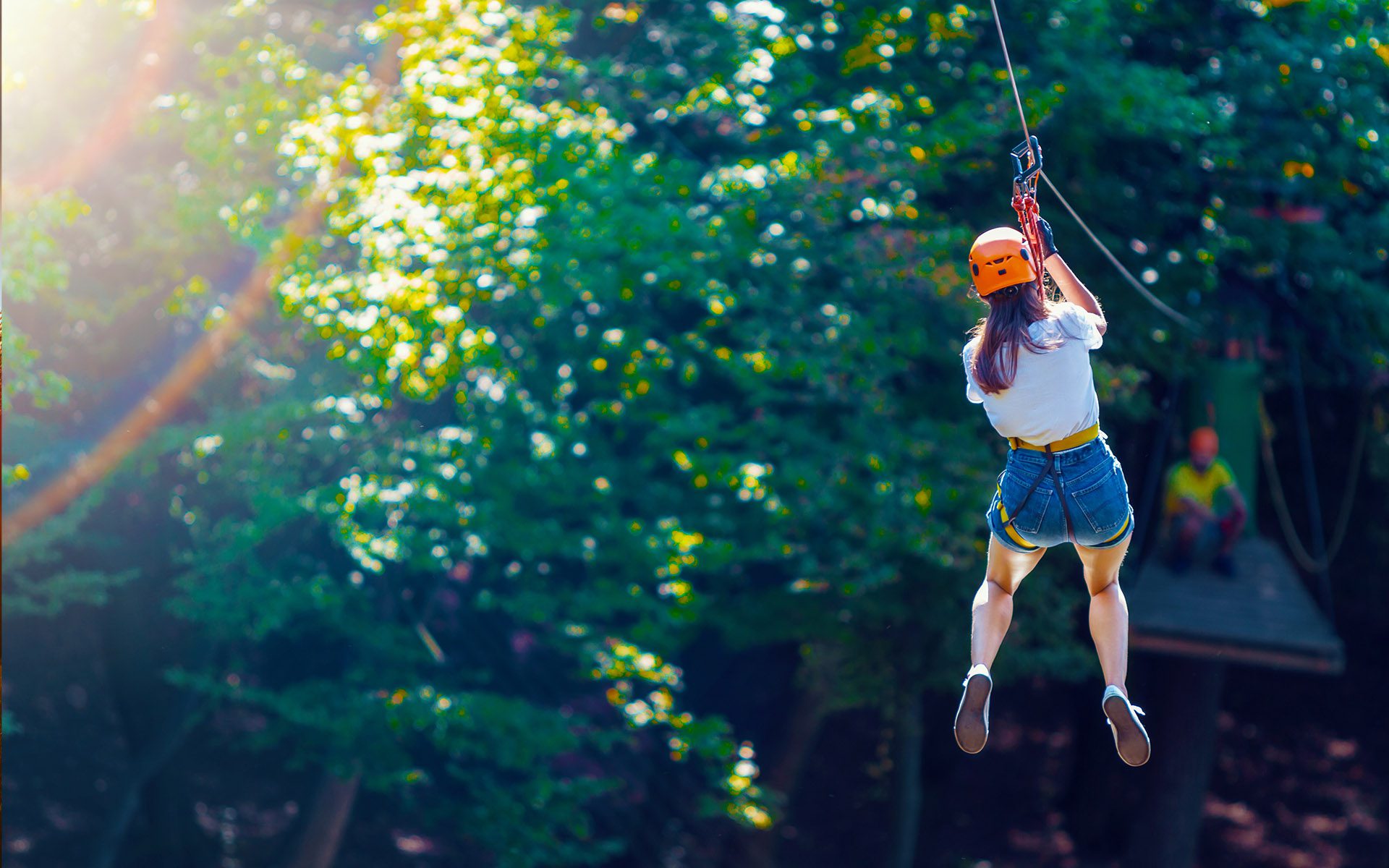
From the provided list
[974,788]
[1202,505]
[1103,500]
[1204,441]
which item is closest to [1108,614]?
[1103,500]

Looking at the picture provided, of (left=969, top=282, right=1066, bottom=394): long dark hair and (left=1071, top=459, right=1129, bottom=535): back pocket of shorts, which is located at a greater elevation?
(left=969, top=282, right=1066, bottom=394): long dark hair

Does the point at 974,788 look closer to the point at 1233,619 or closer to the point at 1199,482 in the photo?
the point at 1233,619

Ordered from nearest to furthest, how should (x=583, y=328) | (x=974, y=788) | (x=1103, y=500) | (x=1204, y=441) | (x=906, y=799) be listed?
(x=1103, y=500) < (x=583, y=328) < (x=1204, y=441) < (x=906, y=799) < (x=974, y=788)

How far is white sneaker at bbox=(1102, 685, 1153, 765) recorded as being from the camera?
476cm

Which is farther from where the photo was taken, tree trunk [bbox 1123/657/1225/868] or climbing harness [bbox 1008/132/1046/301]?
tree trunk [bbox 1123/657/1225/868]

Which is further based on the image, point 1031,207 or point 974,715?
point 974,715

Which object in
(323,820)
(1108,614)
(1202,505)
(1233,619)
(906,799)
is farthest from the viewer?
(906,799)

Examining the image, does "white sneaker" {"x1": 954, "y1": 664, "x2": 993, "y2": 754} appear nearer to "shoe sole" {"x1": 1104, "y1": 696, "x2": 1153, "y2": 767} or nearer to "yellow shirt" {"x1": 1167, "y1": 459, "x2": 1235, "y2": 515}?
"shoe sole" {"x1": 1104, "y1": 696, "x2": 1153, "y2": 767}

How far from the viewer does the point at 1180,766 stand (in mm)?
17203

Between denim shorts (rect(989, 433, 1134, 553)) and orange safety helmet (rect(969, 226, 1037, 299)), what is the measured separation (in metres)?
0.67

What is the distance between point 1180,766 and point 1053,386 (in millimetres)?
14217

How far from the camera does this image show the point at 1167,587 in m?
13.6

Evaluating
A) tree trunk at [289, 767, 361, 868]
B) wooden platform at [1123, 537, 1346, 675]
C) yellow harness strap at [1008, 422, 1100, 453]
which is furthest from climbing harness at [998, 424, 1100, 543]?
tree trunk at [289, 767, 361, 868]

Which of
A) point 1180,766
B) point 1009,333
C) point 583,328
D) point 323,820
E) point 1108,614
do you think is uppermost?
Answer: point 1009,333
